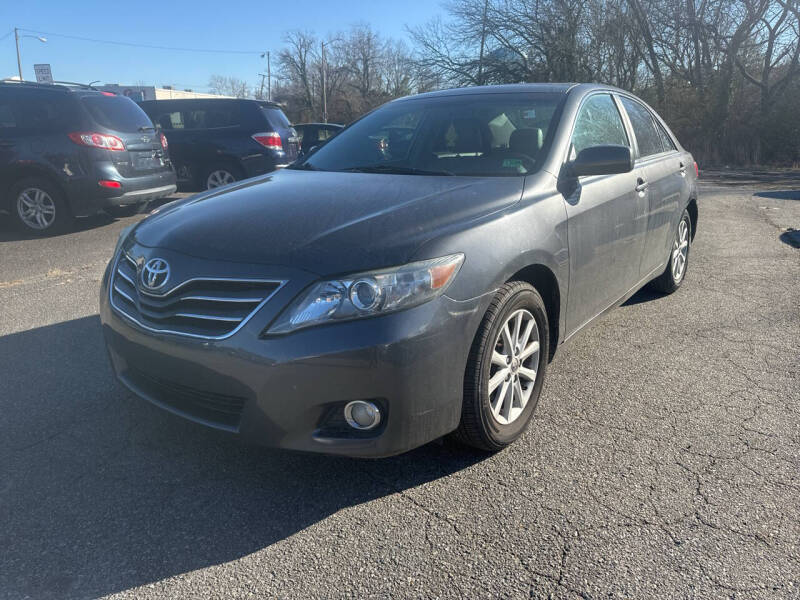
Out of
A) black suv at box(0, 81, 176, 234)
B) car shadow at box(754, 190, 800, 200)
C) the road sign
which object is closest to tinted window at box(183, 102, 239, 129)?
black suv at box(0, 81, 176, 234)

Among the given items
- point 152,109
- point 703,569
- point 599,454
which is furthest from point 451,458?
point 152,109

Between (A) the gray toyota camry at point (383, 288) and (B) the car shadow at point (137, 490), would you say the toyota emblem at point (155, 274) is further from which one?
(B) the car shadow at point (137, 490)

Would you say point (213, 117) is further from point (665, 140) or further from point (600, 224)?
point (600, 224)

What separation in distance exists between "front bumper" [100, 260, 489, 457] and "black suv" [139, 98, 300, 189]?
28.1 feet

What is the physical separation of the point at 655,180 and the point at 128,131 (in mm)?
6479

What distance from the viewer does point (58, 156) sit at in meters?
7.55

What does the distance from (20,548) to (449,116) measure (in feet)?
9.84

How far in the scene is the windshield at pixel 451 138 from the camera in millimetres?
3385

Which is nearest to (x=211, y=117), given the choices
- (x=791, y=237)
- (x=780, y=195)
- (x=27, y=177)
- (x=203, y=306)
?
(x=27, y=177)

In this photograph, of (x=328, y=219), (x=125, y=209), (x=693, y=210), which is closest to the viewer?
(x=328, y=219)

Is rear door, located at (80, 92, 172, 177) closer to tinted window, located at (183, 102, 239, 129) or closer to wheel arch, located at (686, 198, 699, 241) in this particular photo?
tinted window, located at (183, 102, 239, 129)

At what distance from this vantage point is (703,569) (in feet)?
6.92

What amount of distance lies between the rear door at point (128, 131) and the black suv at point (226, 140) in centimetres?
206

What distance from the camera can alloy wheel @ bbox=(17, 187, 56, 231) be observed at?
7719mm
